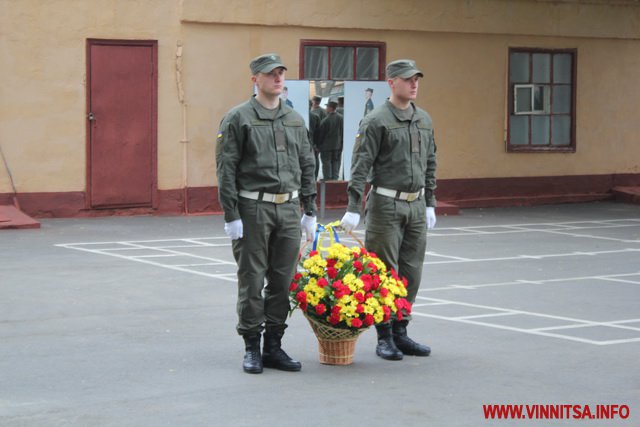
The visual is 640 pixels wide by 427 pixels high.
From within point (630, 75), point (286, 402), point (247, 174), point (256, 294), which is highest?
point (630, 75)

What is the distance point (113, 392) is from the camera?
299 inches

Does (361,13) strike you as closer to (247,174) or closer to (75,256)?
(75,256)

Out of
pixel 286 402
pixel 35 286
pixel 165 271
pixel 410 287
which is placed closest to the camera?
pixel 286 402

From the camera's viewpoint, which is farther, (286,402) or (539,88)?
(539,88)

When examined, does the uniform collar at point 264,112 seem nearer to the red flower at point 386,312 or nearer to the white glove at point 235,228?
the white glove at point 235,228

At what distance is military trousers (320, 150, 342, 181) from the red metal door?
272 centimetres

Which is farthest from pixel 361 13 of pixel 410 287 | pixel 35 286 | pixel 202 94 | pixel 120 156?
pixel 410 287

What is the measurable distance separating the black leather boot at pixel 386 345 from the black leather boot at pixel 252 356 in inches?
36.8

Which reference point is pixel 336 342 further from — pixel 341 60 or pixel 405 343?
pixel 341 60

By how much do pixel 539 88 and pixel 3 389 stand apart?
60.0 ft

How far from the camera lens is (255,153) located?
327 inches

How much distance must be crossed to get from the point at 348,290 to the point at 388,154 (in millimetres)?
1137

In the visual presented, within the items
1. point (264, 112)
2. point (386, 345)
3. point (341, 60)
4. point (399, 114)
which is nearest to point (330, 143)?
point (341, 60)

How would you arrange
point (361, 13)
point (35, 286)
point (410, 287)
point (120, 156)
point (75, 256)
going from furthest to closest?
point (361, 13) < point (120, 156) < point (75, 256) < point (35, 286) < point (410, 287)
